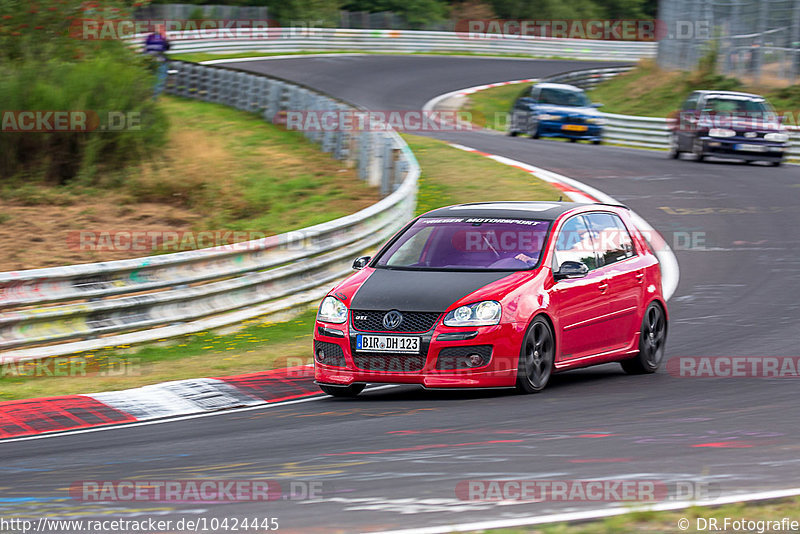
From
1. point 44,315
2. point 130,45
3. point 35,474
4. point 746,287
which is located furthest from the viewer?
point 130,45

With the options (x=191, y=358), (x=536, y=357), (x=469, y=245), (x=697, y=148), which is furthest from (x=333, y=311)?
(x=697, y=148)

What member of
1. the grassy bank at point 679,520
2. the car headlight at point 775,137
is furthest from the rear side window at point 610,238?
the car headlight at point 775,137

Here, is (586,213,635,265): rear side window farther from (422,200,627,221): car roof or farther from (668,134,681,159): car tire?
(668,134,681,159): car tire

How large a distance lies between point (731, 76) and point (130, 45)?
20111 millimetres

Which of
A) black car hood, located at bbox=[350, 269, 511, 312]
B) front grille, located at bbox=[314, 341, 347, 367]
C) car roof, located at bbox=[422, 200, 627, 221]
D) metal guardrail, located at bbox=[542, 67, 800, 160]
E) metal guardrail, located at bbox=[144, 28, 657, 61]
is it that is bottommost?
metal guardrail, located at bbox=[542, 67, 800, 160]

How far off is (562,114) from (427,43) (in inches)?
969

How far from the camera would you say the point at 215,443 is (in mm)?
7258

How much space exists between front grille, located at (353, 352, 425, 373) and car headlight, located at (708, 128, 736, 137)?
735 inches

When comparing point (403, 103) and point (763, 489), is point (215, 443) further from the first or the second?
point (403, 103)

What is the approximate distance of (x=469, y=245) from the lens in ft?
Result: 30.7

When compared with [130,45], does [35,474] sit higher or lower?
lower

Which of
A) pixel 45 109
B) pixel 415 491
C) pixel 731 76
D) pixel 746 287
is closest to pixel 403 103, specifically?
pixel 731 76

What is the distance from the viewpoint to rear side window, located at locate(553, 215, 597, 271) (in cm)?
937

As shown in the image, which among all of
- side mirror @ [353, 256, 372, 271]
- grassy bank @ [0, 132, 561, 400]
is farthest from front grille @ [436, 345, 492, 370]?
grassy bank @ [0, 132, 561, 400]
